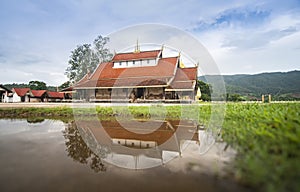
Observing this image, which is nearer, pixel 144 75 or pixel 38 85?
pixel 144 75

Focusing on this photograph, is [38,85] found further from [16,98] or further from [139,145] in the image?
[139,145]

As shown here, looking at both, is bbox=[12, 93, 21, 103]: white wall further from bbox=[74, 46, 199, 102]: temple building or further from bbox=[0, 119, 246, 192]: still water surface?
bbox=[0, 119, 246, 192]: still water surface

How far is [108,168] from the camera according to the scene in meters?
3.88

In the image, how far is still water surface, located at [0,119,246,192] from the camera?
2996 millimetres

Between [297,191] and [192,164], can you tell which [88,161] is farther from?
[297,191]

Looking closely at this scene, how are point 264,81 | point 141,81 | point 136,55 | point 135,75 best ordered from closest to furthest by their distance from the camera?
point 141,81 < point 135,75 < point 136,55 < point 264,81

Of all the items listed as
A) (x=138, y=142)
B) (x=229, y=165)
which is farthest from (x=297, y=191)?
(x=138, y=142)

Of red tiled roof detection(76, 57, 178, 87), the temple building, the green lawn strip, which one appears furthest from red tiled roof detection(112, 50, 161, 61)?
the green lawn strip

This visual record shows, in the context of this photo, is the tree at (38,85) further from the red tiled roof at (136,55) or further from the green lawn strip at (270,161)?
the green lawn strip at (270,161)

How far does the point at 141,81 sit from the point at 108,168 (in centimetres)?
1576

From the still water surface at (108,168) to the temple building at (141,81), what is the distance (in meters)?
13.1

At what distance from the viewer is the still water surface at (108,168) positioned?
300 centimetres

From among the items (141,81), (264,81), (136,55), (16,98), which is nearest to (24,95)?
(16,98)

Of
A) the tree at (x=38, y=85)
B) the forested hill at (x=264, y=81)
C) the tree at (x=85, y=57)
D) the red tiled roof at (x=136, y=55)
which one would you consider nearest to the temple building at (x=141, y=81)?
the red tiled roof at (x=136, y=55)
